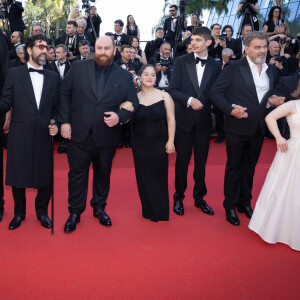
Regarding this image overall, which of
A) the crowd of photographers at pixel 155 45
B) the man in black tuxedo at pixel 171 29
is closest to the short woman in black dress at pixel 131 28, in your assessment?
the crowd of photographers at pixel 155 45

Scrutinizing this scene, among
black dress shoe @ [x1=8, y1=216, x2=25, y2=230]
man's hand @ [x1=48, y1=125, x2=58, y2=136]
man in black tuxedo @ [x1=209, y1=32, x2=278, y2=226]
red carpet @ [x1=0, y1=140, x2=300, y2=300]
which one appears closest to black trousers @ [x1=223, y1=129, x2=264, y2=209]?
man in black tuxedo @ [x1=209, y1=32, x2=278, y2=226]

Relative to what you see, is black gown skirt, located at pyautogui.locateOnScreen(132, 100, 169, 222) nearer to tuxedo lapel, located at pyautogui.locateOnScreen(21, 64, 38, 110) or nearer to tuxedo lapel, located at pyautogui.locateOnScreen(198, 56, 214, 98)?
tuxedo lapel, located at pyautogui.locateOnScreen(198, 56, 214, 98)

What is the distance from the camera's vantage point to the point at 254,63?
354 cm

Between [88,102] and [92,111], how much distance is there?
92 mm

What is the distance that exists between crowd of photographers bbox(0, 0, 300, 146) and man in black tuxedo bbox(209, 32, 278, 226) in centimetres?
→ 285

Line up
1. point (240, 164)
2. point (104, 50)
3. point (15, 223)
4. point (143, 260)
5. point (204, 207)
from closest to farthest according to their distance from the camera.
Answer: point (143, 260)
point (104, 50)
point (15, 223)
point (240, 164)
point (204, 207)

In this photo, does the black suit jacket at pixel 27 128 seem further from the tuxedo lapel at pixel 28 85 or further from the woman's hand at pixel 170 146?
the woman's hand at pixel 170 146

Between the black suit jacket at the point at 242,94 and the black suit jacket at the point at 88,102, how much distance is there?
0.93m

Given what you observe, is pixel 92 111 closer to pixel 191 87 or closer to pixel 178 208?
pixel 191 87

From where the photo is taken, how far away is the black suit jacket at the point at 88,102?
131 inches

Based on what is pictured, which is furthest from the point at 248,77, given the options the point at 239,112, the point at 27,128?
the point at 27,128

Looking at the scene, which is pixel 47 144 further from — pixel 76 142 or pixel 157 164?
pixel 157 164

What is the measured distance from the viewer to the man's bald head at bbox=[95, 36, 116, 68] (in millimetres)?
3293

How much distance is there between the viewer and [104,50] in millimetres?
3295
